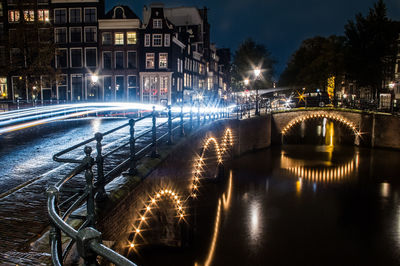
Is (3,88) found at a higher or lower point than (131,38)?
lower

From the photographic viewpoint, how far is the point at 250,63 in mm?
58781

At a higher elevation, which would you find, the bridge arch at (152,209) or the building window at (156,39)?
the building window at (156,39)

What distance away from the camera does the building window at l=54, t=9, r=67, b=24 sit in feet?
127

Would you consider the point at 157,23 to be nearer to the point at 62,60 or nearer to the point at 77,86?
the point at 77,86

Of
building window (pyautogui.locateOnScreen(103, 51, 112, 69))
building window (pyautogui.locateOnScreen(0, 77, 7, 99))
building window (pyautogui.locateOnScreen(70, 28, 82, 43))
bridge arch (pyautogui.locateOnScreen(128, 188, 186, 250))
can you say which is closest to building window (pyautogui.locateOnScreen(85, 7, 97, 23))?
building window (pyautogui.locateOnScreen(70, 28, 82, 43))

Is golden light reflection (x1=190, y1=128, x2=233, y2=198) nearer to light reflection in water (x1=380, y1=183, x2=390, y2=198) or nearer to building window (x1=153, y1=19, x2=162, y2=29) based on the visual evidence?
light reflection in water (x1=380, y1=183, x2=390, y2=198)

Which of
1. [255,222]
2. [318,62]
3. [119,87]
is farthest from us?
[318,62]

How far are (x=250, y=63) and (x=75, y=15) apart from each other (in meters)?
29.9

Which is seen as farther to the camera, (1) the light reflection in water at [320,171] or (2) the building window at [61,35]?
(2) the building window at [61,35]

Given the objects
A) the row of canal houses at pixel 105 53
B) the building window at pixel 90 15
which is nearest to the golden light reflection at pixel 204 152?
the row of canal houses at pixel 105 53

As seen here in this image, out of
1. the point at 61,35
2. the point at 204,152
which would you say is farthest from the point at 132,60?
the point at 204,152

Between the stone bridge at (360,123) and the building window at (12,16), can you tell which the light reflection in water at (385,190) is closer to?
the stone bridge at (360,123)

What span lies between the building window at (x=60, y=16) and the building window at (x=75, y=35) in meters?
1.37

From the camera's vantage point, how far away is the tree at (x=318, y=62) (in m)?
46.5
